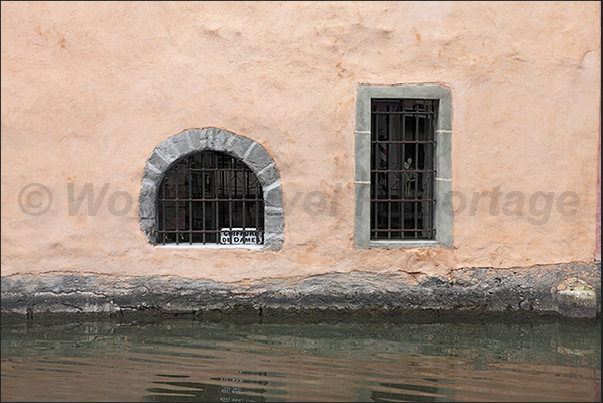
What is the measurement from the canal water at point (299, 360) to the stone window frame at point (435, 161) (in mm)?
663

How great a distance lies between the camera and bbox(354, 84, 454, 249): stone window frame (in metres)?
5.28

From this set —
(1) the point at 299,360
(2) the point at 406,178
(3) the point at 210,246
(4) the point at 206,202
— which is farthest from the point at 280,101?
(1) the point at 299,360

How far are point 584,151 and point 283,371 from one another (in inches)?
125

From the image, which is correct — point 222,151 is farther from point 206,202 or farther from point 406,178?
point 406,178

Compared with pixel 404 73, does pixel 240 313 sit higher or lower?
lower

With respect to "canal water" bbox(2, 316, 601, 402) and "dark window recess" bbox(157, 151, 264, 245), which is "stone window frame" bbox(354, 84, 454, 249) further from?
"dark window recess" bbox(157, 151, 264, 245)

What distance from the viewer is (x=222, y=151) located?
5.27m

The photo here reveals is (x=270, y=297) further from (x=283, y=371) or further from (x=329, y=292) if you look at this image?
(x=283, y=371)

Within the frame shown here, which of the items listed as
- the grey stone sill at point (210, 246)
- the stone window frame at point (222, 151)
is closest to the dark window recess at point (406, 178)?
the stone window frame at point (222, 151)

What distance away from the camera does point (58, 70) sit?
17.0 feet

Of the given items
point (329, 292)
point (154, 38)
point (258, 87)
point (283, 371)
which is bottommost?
point (283, 371)

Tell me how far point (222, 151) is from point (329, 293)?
147cm

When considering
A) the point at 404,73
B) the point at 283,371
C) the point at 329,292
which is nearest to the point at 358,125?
the point at 404,73

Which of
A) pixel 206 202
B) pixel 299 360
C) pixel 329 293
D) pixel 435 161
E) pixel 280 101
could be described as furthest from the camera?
pixel 206 202
